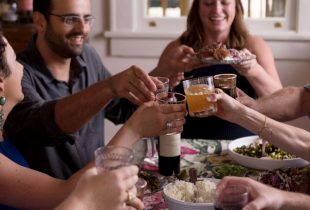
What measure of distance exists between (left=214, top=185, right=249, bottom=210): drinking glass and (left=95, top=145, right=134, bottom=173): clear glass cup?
287 mm

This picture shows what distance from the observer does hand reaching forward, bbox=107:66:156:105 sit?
5.74 ft

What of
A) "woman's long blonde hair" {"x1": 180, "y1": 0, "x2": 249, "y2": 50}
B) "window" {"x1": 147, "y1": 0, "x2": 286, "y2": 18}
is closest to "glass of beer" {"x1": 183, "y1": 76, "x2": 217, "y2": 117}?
"woman's long blonde hair" {"x1": 180, "y1": 0, "x2": 249, "y2": 50}

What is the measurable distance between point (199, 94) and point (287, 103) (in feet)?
2.73

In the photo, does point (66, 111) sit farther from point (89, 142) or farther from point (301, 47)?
point (301, 47)

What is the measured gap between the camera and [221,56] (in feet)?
7.82

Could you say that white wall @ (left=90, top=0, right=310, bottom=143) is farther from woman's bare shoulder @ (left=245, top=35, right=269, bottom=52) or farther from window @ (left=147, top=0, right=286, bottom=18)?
woman's bare shoulder @ (left=245, top=35, right=269, bottom=52)

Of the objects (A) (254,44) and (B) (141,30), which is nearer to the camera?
(A) (254,44)

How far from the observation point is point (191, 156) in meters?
2.02

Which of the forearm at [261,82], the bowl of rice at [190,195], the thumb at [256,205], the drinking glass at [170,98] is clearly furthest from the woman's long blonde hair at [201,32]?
the thumb at [256,205]

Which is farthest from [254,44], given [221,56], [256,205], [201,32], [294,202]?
[256,205]

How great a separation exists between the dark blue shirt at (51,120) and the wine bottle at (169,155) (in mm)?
433

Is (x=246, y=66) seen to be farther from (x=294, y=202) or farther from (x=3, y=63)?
(x=3, y=63)

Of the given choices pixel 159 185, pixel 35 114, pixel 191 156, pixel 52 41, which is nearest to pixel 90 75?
pixel 52 41

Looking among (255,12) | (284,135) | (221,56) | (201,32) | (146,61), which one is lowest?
(284,135)
